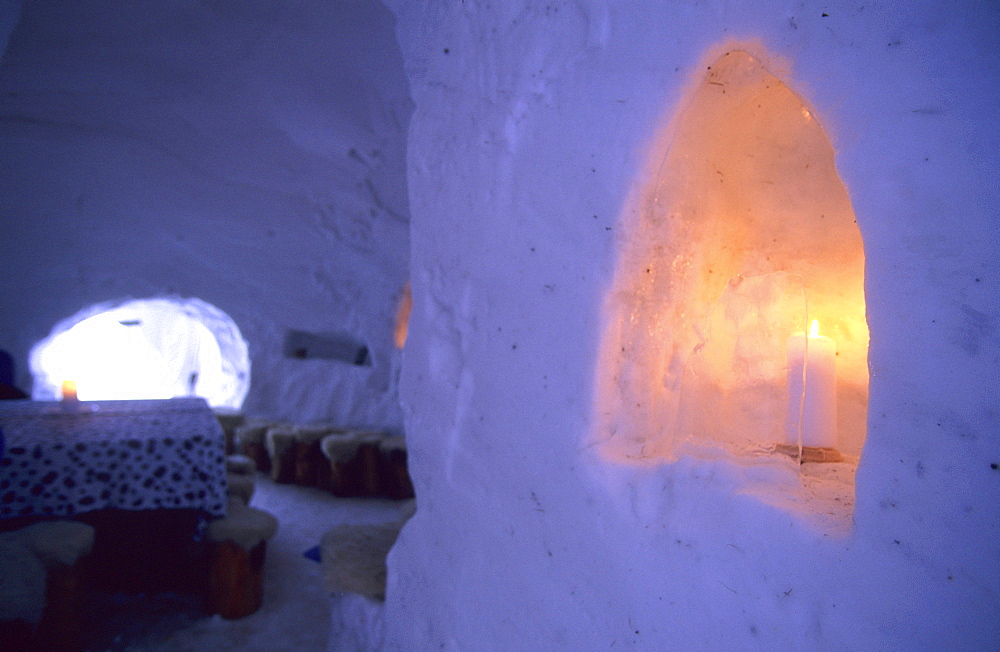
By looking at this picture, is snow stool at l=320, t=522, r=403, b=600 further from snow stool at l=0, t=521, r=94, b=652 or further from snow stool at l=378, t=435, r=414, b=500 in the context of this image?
snow stool at l=378, t=435, r=414, b=500

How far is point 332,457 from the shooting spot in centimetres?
468

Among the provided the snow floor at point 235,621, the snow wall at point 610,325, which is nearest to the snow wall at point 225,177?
the snow wall at point 610,325

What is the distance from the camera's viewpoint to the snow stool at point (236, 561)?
2.55m

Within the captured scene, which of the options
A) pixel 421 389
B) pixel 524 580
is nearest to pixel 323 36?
pixel 421 389

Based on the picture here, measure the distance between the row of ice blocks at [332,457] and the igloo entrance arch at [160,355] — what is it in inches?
44.7

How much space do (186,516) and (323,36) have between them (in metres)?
2.44

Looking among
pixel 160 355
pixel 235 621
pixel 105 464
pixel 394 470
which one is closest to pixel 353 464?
pixel 394 470

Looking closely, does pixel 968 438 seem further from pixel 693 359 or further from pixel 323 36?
pixel 323 36

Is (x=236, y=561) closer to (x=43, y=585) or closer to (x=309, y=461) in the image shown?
(x=43, y=585)

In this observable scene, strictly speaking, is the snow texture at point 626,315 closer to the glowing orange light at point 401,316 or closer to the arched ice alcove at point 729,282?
the arched ice alcove at point 729,282

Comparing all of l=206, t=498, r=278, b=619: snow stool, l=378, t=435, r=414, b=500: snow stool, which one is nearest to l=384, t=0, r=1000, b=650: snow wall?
l=206, t=498, r=278, b=619: snow stool

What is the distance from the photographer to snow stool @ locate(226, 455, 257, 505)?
3.32m

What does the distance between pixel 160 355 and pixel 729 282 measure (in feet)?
39.8

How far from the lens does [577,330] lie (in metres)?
1.20
